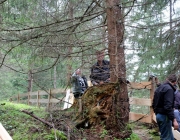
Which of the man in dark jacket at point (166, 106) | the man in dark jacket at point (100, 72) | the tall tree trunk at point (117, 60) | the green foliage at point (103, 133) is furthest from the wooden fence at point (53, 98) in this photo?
the man in dark jacket at point (166, 106)

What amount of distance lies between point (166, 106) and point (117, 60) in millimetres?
1375

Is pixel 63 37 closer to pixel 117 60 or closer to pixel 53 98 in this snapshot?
pixel 117 60

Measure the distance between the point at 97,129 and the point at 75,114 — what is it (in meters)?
0.78

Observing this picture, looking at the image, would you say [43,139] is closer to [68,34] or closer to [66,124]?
[66,124]

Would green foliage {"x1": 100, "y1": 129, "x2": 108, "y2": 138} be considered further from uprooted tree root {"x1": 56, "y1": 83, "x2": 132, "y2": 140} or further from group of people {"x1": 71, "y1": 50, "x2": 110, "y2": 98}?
group of people {"x1": 71, "y1": 50, "x2": 110, "y2": 98}

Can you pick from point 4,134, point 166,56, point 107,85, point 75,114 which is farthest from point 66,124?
point 166,56

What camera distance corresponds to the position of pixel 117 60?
4.32 m

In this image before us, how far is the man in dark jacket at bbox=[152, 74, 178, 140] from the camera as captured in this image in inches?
172

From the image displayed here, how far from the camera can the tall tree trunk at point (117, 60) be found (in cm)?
420

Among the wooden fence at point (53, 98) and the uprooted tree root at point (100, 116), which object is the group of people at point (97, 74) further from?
the wooden fence at point (53, 98)

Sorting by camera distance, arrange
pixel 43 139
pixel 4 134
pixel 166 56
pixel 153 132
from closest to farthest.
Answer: pixel 4 134 → pixel 43 139 → pixel 153 132 → pixel 166 56

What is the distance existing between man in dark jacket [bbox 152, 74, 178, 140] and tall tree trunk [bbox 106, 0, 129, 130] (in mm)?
753

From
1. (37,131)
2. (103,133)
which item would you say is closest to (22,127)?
(37,131)

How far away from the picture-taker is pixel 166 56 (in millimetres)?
6863
